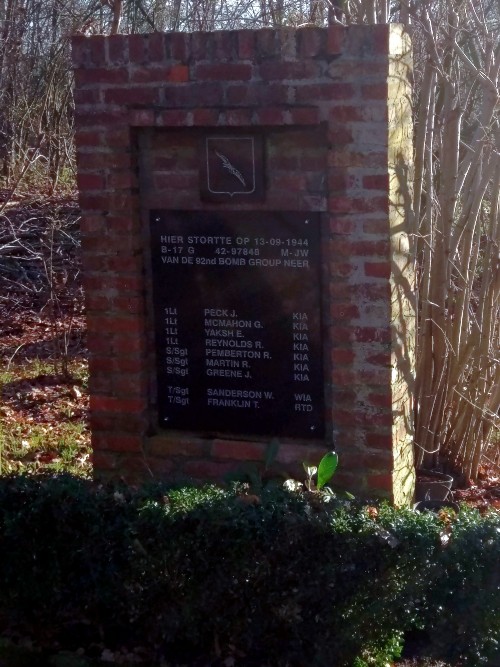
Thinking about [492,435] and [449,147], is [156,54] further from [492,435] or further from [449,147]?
[492,435]

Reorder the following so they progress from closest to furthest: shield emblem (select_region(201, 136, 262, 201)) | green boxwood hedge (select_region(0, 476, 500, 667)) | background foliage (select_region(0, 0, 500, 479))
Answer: green boxwood hedge (select_region(0, 476, 500, 667))
shield emblem (select_region(201, 136, 262, 201))
background foliage (select_region(0, 0, 500, 479))

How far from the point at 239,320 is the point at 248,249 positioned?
12.4 inches

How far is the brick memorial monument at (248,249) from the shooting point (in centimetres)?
419

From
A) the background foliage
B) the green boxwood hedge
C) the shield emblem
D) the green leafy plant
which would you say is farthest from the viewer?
the background foliage

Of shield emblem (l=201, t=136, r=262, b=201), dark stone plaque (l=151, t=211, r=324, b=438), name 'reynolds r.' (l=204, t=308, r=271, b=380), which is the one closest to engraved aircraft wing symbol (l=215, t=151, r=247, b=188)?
shield emblem (l=201, t=136, r=262, b=201)

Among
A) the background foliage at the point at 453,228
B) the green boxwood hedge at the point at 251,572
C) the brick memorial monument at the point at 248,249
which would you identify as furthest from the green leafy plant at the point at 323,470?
A: the background foliage at the point at 453,228

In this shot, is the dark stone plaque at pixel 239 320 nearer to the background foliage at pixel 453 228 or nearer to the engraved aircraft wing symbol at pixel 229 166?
the engraved aircraft wing symbol at pixel 229 166

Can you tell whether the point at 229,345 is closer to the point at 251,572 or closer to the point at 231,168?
the point at 231,168

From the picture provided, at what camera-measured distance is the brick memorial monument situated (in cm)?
419

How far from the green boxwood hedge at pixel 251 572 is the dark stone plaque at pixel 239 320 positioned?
2.58 ft

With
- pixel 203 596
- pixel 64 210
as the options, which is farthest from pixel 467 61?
pixel 64 210

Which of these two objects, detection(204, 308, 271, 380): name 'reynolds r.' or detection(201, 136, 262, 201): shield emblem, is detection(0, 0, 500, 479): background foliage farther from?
detection(204, 308, 271, 380): name 'reynolds r.'

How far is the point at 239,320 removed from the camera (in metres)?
4.51

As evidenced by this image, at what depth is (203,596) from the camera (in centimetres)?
358
